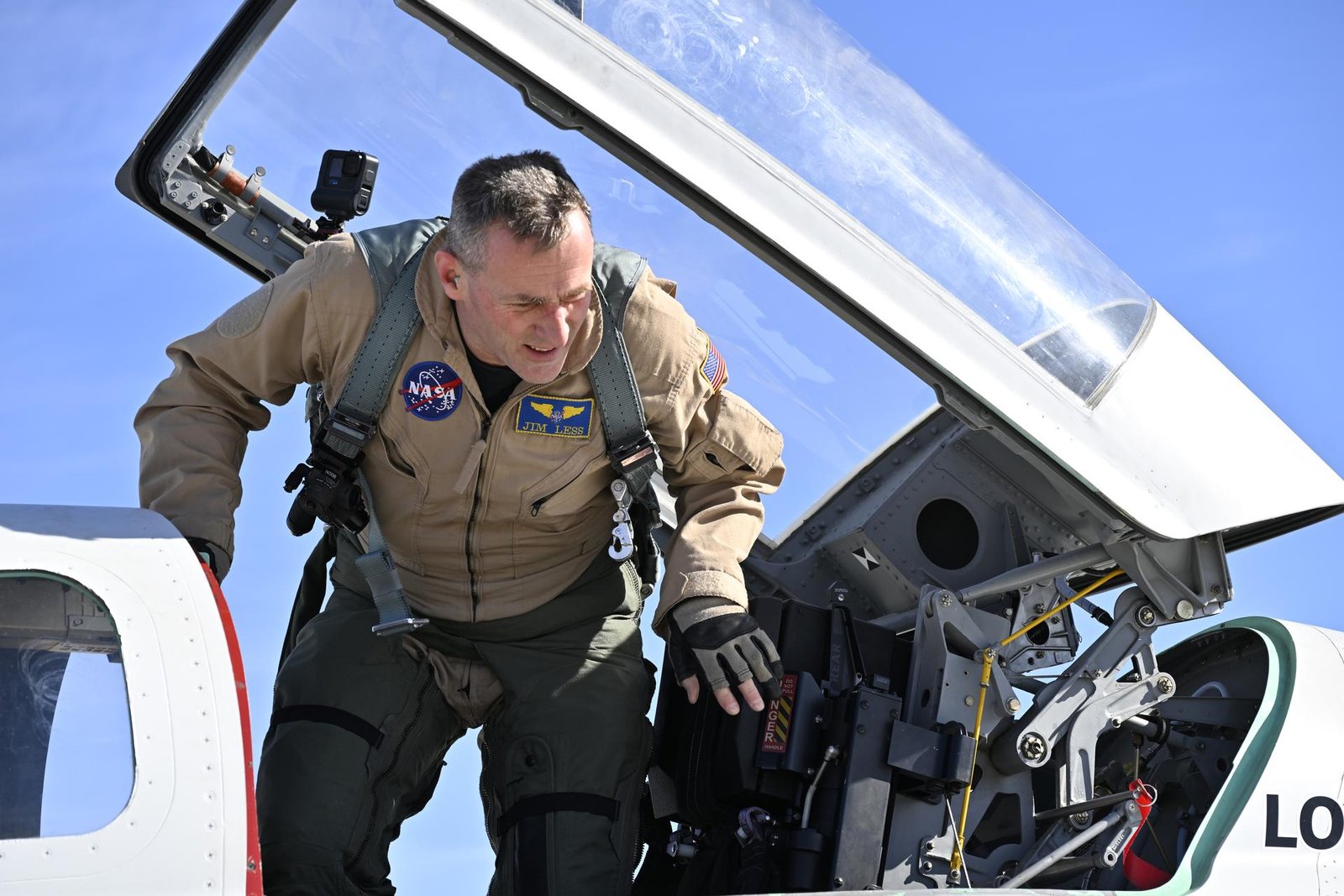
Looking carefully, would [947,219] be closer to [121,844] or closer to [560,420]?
[560,420]

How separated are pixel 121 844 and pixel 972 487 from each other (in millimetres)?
2021

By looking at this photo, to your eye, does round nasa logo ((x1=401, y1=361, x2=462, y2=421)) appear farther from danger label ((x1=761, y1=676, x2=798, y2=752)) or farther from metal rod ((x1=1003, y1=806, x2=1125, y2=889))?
metal rod ((x1=1003, y1=806, x2=1125, y2=889))

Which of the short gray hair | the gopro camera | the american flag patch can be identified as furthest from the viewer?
the gopro camera

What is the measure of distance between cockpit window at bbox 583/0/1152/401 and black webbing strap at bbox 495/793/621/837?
47.1 inches

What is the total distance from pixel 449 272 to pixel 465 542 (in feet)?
1.78

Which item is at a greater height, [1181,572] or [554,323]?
[554,323]

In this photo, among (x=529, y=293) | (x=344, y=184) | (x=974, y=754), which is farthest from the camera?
(x=344, y=184)

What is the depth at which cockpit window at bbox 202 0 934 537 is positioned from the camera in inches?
112

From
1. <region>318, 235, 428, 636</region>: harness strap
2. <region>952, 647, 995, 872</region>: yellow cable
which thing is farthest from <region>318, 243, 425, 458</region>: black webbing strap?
<region>952, 647, 995, 872</region>: yellow cable

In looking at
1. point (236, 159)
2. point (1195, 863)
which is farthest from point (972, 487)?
point (236, 159)

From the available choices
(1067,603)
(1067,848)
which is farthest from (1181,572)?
(1067,848)

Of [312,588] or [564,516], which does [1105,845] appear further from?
[312,588]

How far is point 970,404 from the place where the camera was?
2795 mm

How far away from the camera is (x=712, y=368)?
9.50 ft
